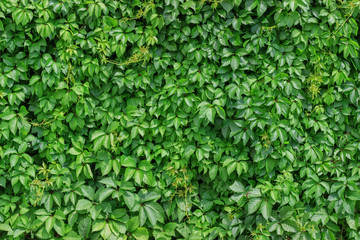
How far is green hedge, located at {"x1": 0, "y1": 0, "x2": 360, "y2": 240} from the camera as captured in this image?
2273mm

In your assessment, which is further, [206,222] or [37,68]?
[206,222]

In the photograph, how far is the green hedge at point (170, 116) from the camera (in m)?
2.27

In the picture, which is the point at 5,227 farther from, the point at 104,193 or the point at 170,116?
the point at 170,116

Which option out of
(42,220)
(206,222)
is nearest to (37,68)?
(42,220)

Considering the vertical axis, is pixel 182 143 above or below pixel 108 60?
below

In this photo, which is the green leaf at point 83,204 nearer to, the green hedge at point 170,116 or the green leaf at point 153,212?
the green hedge at point 170,116

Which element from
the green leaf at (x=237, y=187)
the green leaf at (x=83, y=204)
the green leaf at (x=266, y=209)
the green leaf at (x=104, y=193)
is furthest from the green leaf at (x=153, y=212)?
the green leaf at (x=266, y=209)

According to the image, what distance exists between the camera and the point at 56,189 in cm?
234

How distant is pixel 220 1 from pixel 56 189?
1.73 metres

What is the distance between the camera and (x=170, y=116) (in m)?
2.33

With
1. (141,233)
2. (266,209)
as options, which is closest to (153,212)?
(141,233)

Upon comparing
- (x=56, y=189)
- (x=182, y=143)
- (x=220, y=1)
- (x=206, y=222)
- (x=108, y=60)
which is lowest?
(x=206, y=222)

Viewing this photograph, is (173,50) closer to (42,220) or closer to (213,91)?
(213,91)

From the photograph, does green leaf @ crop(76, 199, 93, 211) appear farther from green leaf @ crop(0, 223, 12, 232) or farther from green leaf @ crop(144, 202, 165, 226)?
green leaf @ crop(0, 223, 12, 232)
